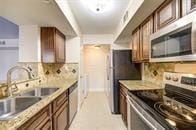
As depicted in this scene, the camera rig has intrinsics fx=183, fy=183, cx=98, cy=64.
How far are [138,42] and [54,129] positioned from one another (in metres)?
2.19

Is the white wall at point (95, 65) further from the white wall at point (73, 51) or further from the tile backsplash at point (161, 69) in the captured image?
the tile backsplash at point (161, 69)

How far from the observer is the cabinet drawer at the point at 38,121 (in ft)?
4.69

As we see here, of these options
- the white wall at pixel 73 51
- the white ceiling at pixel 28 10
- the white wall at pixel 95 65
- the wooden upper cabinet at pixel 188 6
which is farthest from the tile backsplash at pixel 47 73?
the white wall at pixel 95 65

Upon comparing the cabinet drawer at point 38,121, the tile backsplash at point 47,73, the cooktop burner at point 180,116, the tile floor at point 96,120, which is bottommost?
the tile floor at point 96,120

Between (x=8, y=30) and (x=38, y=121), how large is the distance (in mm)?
2987

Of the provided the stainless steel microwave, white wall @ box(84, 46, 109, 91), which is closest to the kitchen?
the stainless steel microwave

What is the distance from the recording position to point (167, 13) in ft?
6.73

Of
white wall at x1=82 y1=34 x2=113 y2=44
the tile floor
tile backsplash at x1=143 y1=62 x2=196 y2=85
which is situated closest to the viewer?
tile backsplash at x1=143 y1=62 x2=196 y2=85

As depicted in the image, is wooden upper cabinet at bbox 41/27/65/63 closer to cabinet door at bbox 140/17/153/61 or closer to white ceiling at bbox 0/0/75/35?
white ceiling at bbox 0/0/75/35

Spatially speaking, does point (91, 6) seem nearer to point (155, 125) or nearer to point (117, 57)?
point (117, 57)

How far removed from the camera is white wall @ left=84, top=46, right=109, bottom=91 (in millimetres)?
8602

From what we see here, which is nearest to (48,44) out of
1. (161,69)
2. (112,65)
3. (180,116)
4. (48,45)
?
(48,45)

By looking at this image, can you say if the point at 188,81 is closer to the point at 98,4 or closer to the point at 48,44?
the point at 98,4

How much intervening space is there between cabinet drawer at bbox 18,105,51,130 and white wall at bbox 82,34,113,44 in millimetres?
4281
